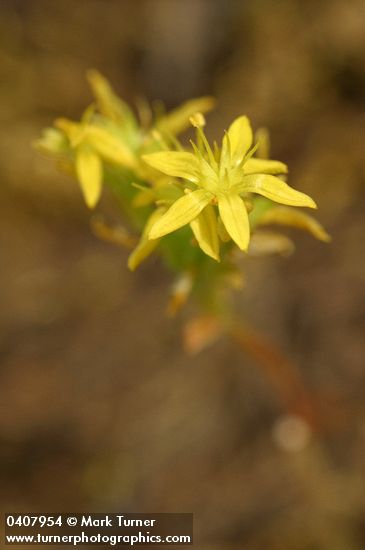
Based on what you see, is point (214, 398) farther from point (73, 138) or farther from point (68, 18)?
point (68, 18)

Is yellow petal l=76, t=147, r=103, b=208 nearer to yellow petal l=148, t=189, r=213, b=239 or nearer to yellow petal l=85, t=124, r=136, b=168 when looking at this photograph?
yellow petal l=85, t=124, r=136, b=168

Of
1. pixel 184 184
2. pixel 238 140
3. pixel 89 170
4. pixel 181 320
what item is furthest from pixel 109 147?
pixel 181 320

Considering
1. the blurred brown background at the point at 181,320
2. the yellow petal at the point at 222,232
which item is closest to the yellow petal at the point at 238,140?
the yellow petal at the point at 222,232

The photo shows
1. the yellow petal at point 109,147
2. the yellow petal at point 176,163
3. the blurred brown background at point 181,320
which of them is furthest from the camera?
the blurred brown background at point 181,320

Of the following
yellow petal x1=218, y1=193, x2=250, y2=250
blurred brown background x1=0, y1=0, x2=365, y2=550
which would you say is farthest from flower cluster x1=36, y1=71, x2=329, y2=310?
blurred brown background x1=0, y1=0, x2=365, y2=550

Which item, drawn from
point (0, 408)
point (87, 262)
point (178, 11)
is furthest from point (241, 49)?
point (0, 408)

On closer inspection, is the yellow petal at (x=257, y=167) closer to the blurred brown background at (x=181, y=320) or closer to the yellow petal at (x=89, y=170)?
the yellow petal at (x=89, y=170)
